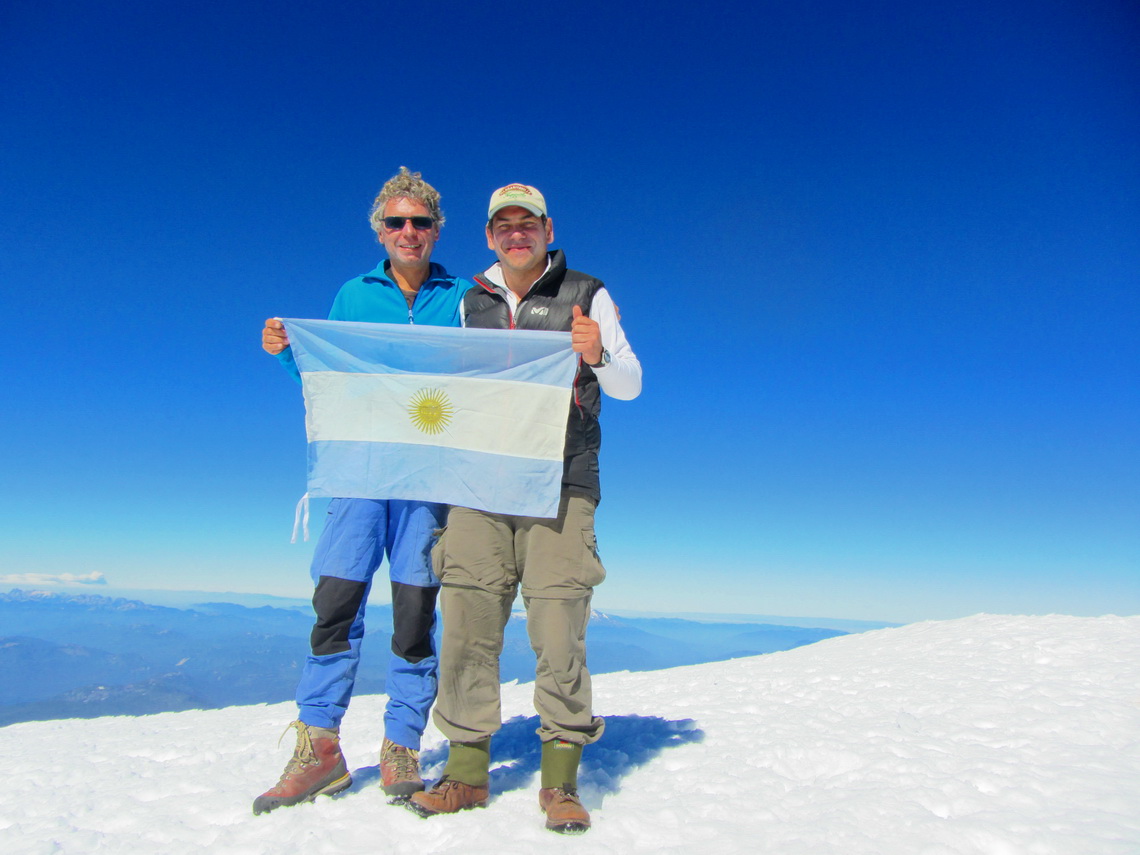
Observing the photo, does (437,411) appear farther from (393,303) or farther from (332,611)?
(332,611)

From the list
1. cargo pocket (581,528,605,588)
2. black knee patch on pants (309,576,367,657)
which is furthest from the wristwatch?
black knee patch on pants (309,576,367,657)

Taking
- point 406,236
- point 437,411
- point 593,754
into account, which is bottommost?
point 593,754

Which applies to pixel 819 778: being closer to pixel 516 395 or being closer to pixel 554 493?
pixel 554 493

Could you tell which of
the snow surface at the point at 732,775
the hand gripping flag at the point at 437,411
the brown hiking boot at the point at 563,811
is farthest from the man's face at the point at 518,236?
the snow surface at the point at 732,775

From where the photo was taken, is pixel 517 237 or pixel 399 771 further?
pixel 517 237

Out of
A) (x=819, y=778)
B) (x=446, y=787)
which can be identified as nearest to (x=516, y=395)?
(x=446, y=787)

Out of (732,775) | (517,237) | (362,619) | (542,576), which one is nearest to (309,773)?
(362,619)

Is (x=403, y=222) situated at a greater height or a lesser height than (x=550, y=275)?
greater
